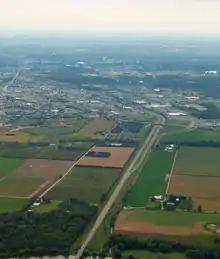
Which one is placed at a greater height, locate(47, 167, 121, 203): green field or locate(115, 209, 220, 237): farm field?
locate(115, 209, 220, 237): farm field

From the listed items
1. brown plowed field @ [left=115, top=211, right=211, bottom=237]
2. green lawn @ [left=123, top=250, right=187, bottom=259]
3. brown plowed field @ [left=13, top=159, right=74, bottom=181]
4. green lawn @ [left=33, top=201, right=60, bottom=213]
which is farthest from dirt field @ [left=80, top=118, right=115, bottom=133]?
green lawn @ [left=123, top=250, right=187, bottom=259]

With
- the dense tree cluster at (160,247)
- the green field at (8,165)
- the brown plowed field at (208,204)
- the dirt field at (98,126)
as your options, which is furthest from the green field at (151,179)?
the green field at (8,165)

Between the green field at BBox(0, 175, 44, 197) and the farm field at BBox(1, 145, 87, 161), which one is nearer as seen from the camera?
the green field at BBox(0, 175, 44, 197)

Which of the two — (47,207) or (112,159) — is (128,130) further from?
(47,207)

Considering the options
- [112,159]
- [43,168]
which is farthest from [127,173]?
[43,168]

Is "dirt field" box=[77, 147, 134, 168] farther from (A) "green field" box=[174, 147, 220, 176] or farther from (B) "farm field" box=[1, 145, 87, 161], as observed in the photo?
(A) "green field" box=[174, 147, 220, 176]
